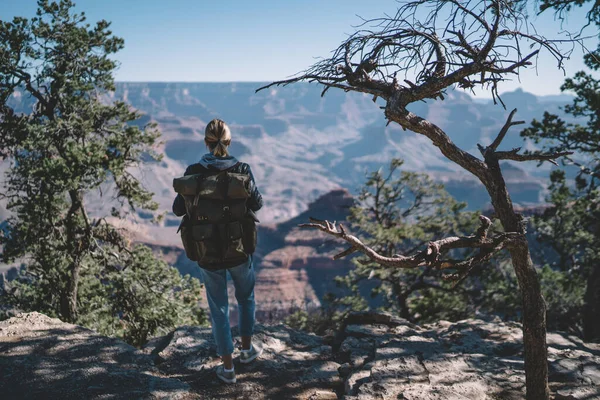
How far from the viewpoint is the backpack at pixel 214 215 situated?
329 centimetres

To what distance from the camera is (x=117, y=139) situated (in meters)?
8.80

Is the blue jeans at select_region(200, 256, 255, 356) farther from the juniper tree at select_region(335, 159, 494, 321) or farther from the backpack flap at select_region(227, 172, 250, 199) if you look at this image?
the juniper tree at select_region(335, 159, 494, 321)

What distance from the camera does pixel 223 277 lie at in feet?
11.6

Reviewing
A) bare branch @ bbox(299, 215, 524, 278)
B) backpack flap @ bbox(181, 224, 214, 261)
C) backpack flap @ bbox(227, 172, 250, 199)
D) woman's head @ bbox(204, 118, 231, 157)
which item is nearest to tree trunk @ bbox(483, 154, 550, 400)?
bare branch @ bbox(299, 215, 524, 278)

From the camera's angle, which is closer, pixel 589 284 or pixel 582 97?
pixel 582 97

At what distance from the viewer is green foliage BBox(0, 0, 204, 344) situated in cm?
790

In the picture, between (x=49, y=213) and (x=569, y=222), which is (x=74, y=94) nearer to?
(x=49, y=213)

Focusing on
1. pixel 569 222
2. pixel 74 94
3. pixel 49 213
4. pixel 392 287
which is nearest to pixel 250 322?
pixel 49 213

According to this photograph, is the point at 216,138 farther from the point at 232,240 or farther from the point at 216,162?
the point at 232,240

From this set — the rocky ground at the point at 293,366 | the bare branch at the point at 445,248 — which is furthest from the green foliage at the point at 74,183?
the bare branch at the point at 445,248

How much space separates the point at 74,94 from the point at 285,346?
767 centimetres

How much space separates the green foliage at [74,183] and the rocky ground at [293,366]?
13.4 feet

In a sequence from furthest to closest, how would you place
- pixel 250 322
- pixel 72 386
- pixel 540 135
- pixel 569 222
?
pixel 569 222 < pixel 540 135 < pixel 250 322 < pixel 72 386

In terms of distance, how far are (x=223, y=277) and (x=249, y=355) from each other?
118cm
